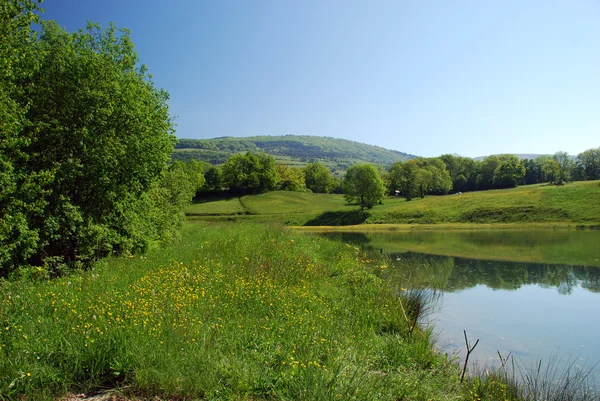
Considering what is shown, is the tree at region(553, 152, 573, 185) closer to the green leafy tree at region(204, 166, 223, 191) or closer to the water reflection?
the water reflection

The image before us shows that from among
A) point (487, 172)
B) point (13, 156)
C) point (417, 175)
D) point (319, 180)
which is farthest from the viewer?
point (319, 180)

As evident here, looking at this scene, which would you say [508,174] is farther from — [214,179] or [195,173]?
[195,173]

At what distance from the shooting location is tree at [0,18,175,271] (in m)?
11.1

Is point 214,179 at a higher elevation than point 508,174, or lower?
lower

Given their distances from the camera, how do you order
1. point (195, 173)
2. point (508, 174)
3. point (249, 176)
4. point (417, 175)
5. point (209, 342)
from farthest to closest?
point (249, 176) < point (508, 174) < point (417, 175) < point (195, 173) < point (209, 342)

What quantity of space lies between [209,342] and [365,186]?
254 ft

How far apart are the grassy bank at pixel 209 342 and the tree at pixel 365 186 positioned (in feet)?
236

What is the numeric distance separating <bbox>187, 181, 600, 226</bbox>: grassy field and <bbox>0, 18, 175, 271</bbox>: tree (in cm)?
5896

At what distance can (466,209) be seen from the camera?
68.6 m

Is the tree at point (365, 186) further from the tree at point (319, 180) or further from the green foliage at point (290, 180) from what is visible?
the tree at point (319, 180)

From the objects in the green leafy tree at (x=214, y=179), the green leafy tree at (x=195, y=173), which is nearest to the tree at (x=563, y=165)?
the green leafy tree at (x=195, y=173)

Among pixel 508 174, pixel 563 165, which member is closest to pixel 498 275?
pixel 508 174

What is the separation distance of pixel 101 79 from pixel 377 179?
237 ft

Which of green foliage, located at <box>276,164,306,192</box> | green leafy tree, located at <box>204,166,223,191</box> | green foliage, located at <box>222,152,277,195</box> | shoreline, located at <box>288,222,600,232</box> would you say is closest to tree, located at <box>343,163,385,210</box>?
shoreline, located at <box>288,222,600,232</box>
